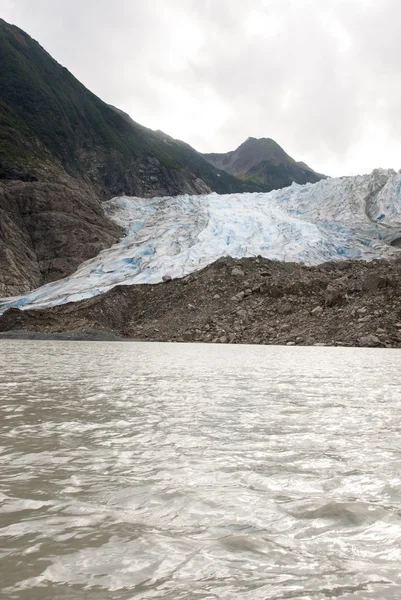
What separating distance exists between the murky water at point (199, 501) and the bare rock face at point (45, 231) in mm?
34593

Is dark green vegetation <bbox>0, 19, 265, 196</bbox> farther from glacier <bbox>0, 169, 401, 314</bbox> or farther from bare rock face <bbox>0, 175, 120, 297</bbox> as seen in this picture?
glacier <bbox>0, 169, 401, 314</bbox>

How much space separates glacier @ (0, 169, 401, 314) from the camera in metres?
33.8

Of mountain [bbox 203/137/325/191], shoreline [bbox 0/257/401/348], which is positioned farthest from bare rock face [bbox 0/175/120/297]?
mountain [bbox 203/137/325/191]

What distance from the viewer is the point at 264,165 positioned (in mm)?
148500

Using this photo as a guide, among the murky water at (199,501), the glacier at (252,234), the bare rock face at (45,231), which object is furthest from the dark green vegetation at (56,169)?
the murky water at (199,501)

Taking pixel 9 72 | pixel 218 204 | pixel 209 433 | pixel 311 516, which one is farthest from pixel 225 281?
pixel 9 72

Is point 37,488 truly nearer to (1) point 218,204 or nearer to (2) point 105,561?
(2) point 105,561

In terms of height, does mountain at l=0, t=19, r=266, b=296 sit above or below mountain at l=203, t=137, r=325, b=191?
below

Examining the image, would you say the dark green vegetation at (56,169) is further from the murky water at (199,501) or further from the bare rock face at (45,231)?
the murky water at (199,501)

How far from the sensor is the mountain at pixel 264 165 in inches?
5615

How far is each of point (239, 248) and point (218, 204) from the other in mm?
12907

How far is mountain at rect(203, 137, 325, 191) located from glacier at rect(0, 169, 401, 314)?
8423 cm

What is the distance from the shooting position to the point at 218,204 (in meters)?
46.6

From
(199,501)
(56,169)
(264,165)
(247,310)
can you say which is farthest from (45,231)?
(264,165)
